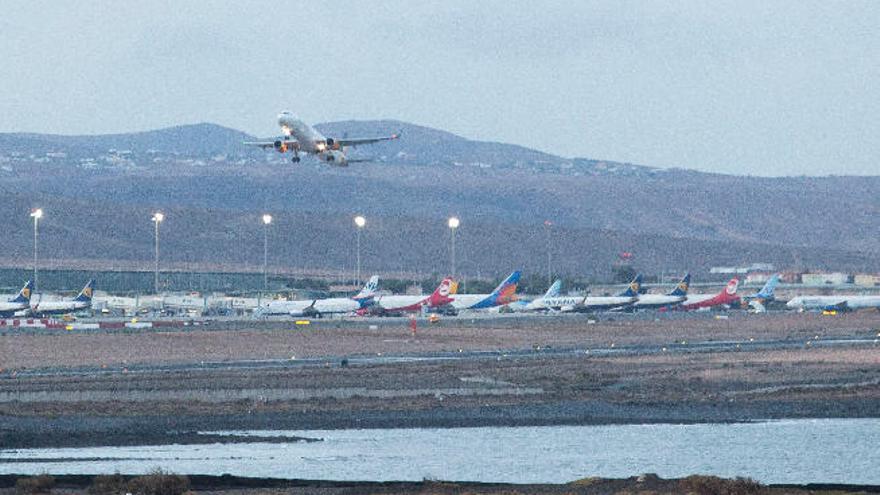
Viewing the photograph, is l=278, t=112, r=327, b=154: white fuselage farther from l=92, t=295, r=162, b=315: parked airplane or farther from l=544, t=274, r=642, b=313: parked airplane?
l=544, t=274, r=642, b=313: parked airplane

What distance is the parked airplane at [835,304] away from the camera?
165125 mm

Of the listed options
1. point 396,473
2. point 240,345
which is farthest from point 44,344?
point 396,473

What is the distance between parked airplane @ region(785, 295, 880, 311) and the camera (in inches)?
6501

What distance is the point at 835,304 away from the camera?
16600 cm

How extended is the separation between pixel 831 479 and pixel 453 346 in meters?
60.1

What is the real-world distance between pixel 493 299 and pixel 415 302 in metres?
9.55

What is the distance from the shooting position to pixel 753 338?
11388 cm

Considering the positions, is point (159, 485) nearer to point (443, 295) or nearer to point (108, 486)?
point (108, 486)

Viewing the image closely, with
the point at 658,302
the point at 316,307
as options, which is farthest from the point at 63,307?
the point at 658,302

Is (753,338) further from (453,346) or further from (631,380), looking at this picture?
(631,380)

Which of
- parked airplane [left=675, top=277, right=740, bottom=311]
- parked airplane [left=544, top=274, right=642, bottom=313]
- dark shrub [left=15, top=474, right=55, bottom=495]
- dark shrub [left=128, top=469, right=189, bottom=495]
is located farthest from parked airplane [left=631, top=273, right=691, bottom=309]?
dark shrub [left=128, top=469, right=189, bottom=495]

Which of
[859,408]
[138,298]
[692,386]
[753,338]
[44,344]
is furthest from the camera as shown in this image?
[138,298]

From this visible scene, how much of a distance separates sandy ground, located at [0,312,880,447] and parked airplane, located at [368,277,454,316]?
118 feet

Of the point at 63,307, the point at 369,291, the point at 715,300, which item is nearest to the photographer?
the point at 63,307
